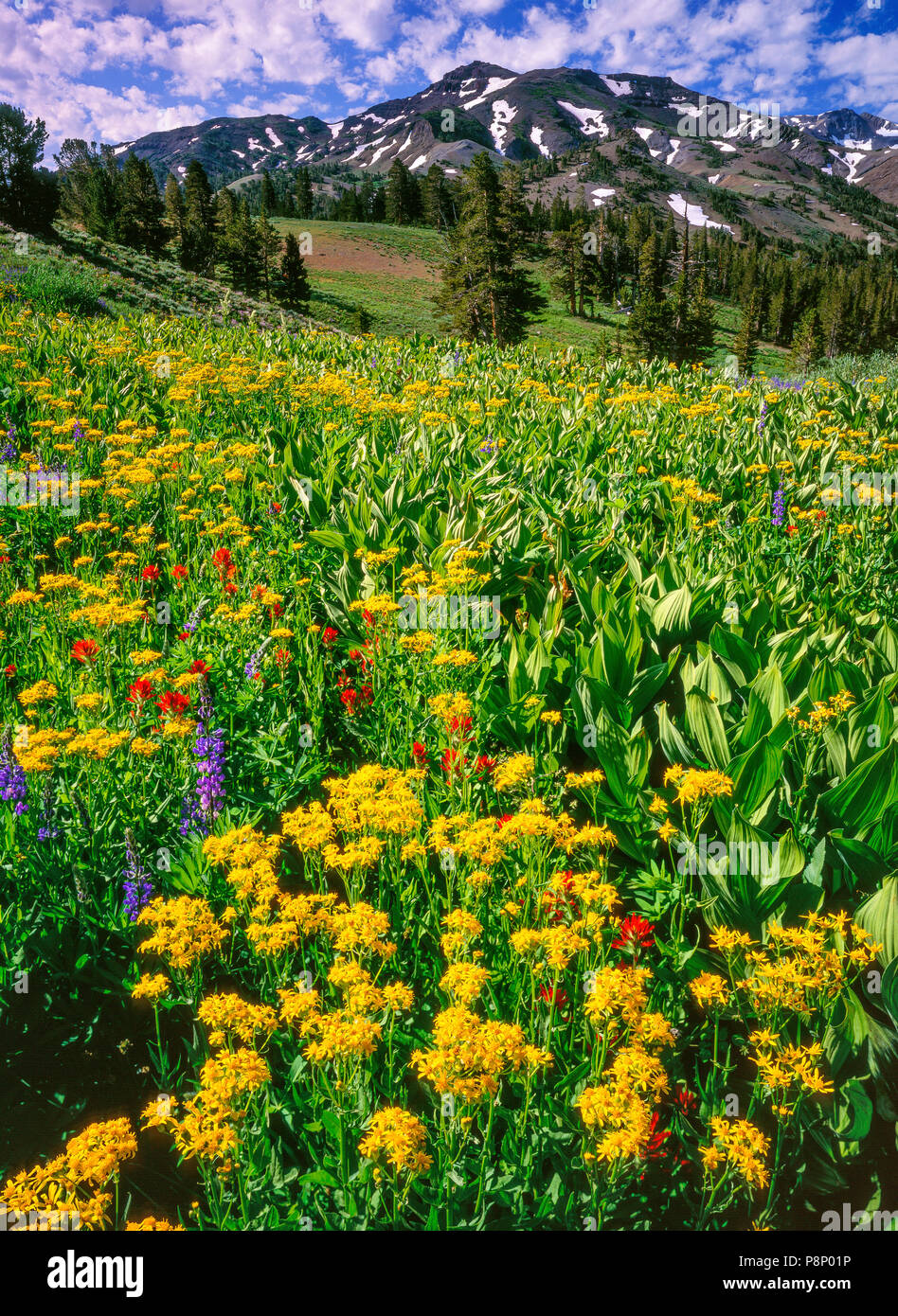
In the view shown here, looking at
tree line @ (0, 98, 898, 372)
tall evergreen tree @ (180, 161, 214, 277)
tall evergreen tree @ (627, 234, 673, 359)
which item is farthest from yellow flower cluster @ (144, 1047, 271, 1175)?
tall evergreen tree @ (180, 161, 214, 277)

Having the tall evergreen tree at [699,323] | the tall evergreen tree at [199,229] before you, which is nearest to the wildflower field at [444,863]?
the tall evergreen tree at [699,323]

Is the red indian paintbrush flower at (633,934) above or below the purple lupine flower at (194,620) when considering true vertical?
below

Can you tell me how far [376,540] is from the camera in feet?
15.5

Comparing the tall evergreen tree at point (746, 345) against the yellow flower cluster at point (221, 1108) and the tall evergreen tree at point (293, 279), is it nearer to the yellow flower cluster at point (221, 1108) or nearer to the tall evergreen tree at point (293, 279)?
the tall evergreen tree at point (293, 279)

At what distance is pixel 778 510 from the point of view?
5.67 metres

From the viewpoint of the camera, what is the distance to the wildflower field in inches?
65.2

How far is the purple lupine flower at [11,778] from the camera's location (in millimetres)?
2488

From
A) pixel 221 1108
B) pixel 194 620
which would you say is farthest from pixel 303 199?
pixel 221 1108

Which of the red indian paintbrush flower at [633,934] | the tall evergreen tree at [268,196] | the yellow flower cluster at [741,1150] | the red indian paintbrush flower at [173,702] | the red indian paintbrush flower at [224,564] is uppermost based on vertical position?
the tall evergreen tree at [268,196]

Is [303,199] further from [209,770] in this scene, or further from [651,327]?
[209,770]

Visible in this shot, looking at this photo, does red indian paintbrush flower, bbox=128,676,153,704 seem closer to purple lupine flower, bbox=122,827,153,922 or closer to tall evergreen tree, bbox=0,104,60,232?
purple lupine flower, bbox=122,827,153,922

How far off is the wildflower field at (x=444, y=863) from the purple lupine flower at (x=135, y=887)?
0.6 inches

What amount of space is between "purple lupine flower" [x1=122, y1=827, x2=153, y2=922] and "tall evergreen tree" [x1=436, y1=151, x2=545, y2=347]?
34669 millimetres
